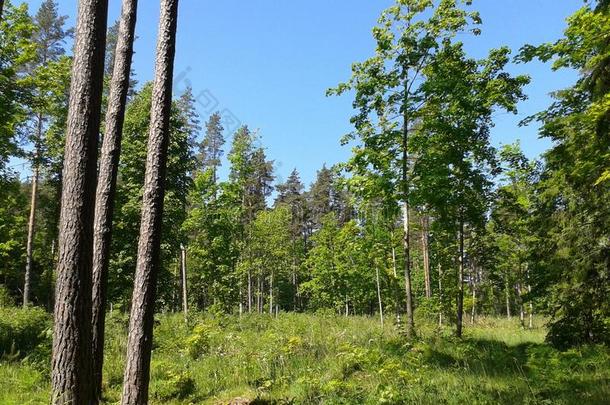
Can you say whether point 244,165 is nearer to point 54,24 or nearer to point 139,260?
point 54,24

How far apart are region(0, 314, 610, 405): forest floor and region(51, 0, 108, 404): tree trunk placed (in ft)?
7.33

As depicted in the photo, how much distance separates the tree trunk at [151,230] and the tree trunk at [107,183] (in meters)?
0.52

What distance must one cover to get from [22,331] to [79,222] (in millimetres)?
11778

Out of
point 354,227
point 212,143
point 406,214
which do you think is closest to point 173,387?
point 406,214

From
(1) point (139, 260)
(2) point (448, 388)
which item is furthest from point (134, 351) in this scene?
(2) point (448, 388)

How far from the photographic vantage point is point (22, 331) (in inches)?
543

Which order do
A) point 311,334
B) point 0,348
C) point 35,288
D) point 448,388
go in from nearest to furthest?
point 448,388 → point 0,348 → point 311,334 → point 35,288

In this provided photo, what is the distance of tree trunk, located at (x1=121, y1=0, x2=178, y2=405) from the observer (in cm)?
661

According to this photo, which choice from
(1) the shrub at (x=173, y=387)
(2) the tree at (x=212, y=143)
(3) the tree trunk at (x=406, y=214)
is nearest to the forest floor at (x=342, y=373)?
(1) the shrub at (x=173, y=387)

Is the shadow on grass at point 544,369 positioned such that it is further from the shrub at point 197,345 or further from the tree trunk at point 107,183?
the tree trunk at point 107,183

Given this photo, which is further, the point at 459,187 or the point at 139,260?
the point at 459,187

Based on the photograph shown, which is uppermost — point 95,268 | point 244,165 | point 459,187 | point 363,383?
point 244,165

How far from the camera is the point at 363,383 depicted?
353 inches

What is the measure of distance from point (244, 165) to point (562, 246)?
20.5 m
